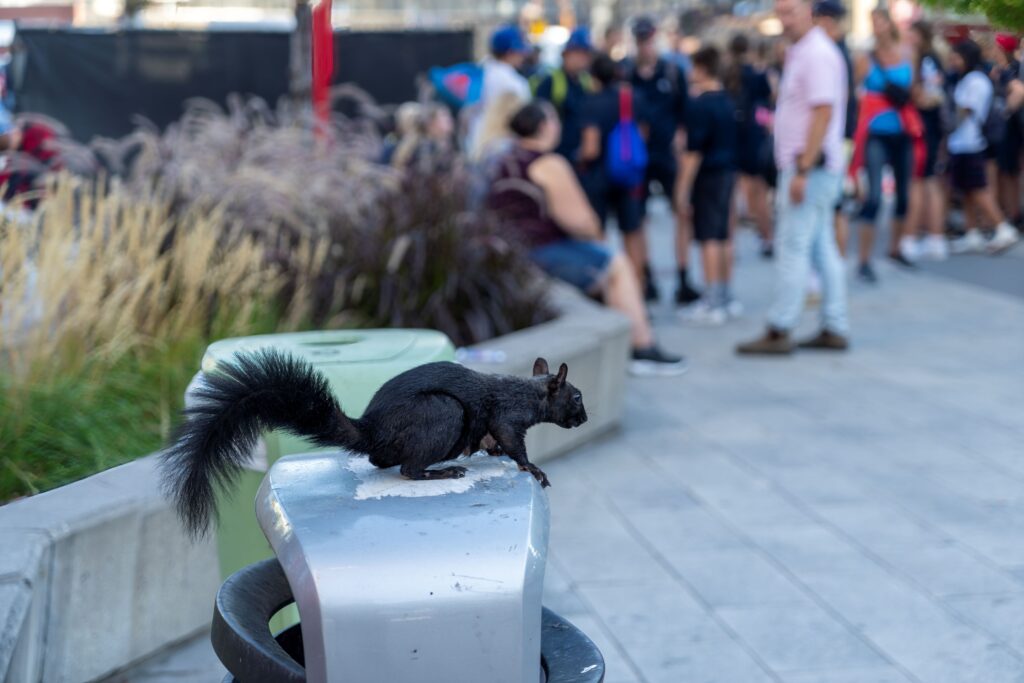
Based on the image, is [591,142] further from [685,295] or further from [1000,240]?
[1000,240]

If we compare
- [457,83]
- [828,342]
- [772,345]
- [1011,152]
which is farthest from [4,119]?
[1011,152]

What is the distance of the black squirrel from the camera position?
2482 millimetres

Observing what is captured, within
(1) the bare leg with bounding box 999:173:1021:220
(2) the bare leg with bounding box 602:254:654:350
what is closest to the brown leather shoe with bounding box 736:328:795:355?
(2) the bare leg with bounding box 602:254:654:350

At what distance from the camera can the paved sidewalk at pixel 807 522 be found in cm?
450

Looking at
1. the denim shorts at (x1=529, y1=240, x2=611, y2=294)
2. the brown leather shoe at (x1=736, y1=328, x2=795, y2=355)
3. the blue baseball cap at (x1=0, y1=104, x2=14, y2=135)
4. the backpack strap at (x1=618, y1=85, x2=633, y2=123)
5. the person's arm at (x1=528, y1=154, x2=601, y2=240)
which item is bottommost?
the brown leather shoe at (x1=736, y1=328, x2=795, y2=355)

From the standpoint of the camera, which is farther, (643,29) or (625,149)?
(643,29)

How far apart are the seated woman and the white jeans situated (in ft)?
3.61

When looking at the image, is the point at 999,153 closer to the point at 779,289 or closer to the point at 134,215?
the point at 779,289

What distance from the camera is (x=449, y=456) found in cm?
263

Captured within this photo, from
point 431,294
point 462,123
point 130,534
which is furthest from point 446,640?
point 462,123

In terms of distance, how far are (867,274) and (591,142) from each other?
3.44 m

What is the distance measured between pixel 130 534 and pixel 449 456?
194 centimetres

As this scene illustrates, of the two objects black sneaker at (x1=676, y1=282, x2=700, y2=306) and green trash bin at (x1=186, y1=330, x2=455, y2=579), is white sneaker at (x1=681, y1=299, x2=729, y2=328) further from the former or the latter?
green trash bin at (x1=186, y1=330, x2=455, y2=579)

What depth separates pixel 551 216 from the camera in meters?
8.16
